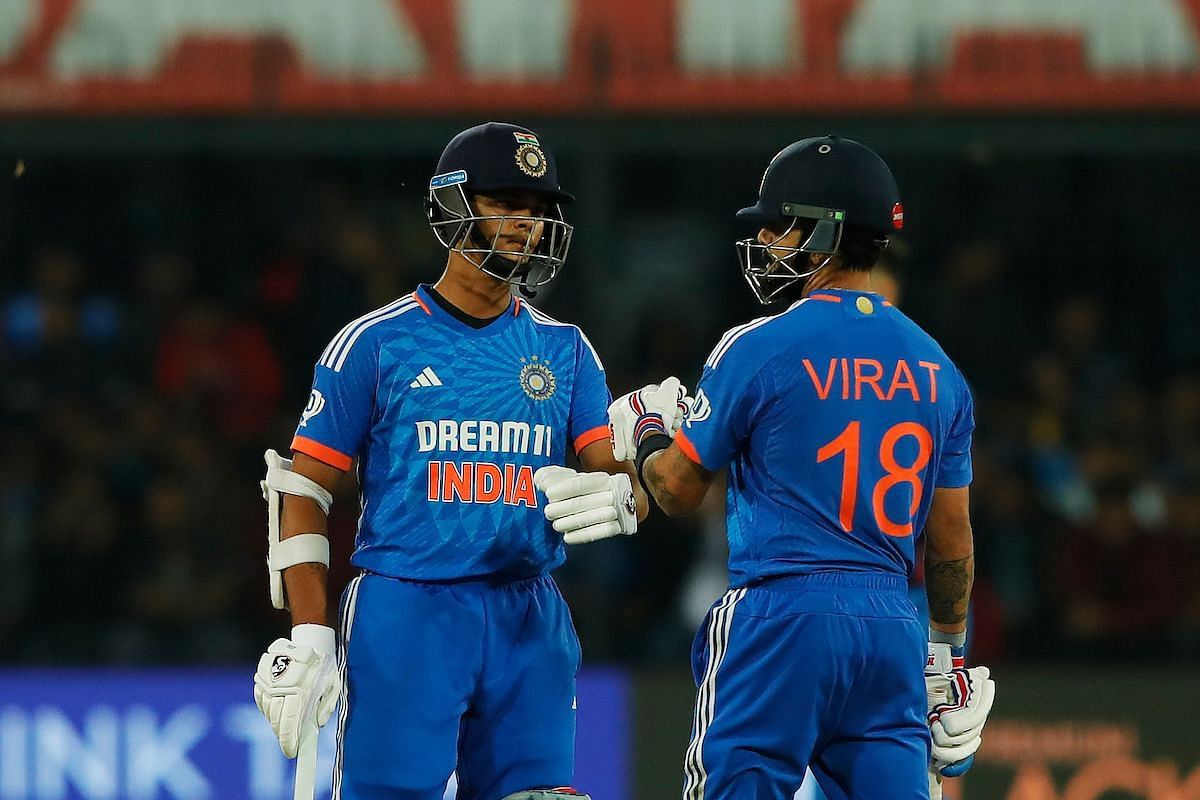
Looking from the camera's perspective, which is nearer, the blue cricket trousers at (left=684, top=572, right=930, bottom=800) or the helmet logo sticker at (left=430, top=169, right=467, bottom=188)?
the blue cricket trousers at (left=684, top=572, right=930, bottom=800)

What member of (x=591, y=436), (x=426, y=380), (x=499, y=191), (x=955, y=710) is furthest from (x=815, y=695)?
(x=499, y=191)

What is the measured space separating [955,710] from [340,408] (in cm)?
165

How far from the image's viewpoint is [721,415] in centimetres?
428

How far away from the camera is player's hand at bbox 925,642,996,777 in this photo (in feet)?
15.0

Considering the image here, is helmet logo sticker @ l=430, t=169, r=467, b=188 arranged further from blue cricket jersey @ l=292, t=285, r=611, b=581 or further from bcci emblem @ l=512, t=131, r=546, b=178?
blue cricket jersey @ l=292, t=285, r=611, b=581

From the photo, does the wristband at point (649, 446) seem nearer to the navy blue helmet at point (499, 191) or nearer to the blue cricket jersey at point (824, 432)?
the blue cricket jersey at point (824, 432)

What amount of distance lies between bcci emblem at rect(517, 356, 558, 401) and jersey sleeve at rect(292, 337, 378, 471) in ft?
1.23

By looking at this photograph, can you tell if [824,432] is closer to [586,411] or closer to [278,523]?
[586,411]

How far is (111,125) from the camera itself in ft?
29.4

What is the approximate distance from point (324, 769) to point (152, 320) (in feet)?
11.2

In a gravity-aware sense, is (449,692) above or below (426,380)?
below

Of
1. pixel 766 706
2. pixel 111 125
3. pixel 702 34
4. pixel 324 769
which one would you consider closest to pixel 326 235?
pixel 111 125

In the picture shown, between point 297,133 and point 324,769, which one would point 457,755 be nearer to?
point 324,769

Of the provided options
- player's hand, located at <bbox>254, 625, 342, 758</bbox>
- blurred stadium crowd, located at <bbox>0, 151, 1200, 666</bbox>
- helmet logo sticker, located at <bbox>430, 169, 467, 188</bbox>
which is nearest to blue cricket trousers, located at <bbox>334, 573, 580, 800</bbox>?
player's hand, located at <bbox>254, 625, 342, 758</bbox>
